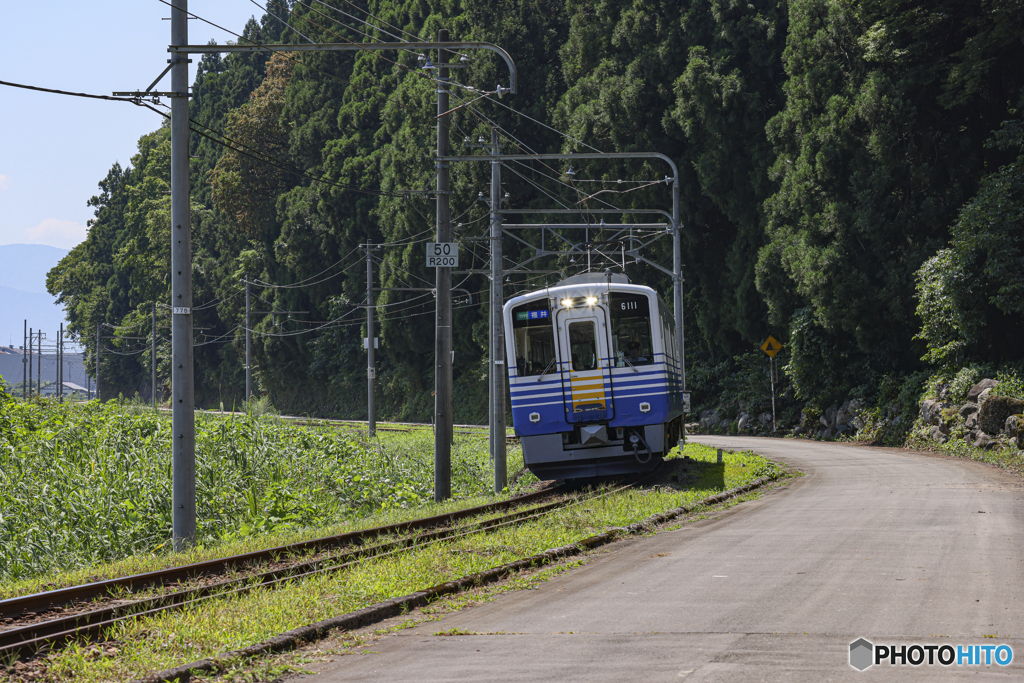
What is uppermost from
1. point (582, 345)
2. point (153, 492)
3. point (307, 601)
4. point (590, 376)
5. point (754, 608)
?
point (582, 345)

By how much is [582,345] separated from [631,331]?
0.96 meters

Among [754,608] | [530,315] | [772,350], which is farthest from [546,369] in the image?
[772,350]

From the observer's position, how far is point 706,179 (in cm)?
3712

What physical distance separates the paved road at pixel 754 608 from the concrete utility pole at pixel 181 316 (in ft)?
16.9

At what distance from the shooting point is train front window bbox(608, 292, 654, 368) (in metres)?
18.1

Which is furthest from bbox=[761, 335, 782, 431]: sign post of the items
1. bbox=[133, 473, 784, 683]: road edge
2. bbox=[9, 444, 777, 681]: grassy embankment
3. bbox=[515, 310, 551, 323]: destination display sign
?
bbox=[133, 473, 784, 683]: road edge

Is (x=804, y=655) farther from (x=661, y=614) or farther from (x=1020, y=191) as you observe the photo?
(x=1020, y=191)

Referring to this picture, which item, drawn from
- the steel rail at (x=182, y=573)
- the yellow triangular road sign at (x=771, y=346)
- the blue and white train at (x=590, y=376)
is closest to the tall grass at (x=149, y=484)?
the steel rail at (x=182, y=573)

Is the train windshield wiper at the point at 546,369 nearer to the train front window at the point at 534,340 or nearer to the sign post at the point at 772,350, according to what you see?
the train front window at the point at 534,340

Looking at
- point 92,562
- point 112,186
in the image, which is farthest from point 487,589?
point 112,186

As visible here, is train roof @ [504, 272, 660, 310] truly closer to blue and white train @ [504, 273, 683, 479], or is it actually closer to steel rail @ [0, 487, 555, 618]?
blue and white train @ [504, 273, 683, 479]

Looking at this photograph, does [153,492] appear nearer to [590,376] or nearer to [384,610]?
[384,610]

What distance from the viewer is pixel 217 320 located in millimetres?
77500

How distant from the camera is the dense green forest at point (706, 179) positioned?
89.0 feet
